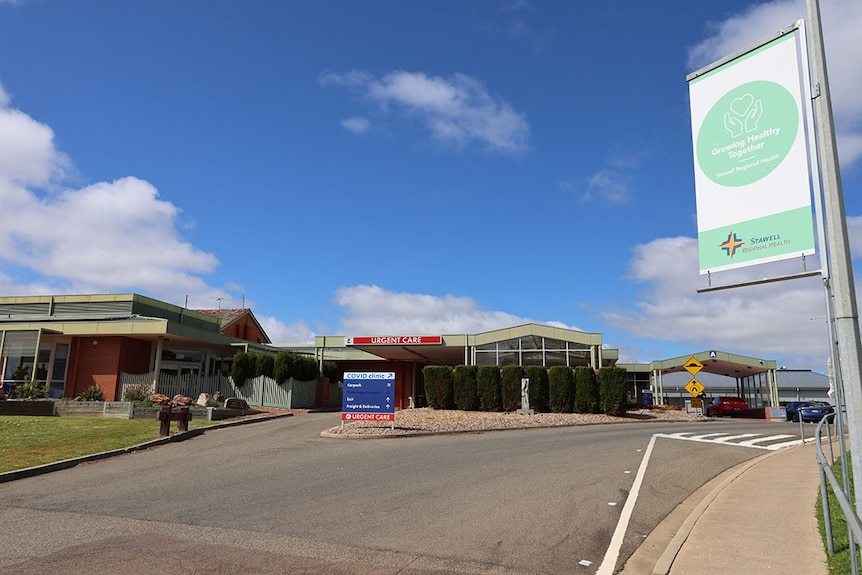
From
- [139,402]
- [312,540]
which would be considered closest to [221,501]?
[312,540]

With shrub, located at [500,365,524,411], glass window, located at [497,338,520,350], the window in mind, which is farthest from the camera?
glass window, located at [497,338,520,350]

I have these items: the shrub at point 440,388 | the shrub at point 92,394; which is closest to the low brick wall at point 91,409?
the shrub at point 92,394

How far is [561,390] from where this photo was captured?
91.1ft

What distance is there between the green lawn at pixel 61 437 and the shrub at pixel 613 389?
16818mm

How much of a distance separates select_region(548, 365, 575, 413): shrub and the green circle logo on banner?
2050 centimetres

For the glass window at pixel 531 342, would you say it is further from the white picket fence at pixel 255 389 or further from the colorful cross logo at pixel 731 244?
the colorful cross logo at pixel 731 244

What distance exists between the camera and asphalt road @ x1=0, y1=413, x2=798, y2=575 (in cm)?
642

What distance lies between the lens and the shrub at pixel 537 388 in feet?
91.7

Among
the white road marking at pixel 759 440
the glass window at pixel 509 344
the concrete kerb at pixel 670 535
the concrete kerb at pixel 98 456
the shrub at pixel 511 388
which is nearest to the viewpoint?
the concrete kerb at pixel 670 535

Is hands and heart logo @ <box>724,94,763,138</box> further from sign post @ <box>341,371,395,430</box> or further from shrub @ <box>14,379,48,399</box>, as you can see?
shrub @ <box>14,379,48,399</box>

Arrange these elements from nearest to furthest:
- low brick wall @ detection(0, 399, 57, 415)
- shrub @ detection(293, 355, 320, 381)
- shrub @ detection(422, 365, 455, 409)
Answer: low brick wall @ detection(0, 399, 57, 415), shrub @ detection(422, 365, 455, 409), shrub @ detection(293, 355, 320, 381)

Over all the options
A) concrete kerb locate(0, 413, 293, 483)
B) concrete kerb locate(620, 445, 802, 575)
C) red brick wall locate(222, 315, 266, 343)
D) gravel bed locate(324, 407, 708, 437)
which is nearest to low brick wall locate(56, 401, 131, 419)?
concrete kerb locate(0, 413, 293, 483)

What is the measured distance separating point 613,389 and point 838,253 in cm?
2297

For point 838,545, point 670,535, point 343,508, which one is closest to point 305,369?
point 343,508
